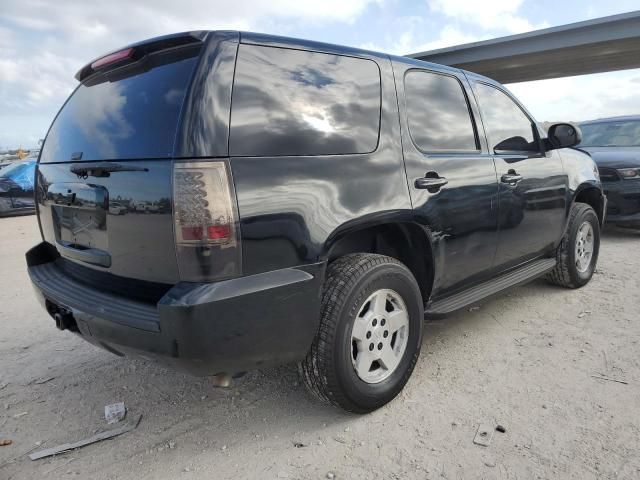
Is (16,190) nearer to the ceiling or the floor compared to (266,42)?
nearer to the floor

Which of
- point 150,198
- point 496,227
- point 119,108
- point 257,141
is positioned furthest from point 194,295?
point 496,227

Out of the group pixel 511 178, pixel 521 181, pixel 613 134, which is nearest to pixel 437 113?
pixel 511 178

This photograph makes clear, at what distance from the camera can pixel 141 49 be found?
2221mm

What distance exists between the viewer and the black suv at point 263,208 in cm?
190

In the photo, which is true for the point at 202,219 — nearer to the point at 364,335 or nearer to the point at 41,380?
the point at 364,335

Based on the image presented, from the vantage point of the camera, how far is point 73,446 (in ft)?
7.59

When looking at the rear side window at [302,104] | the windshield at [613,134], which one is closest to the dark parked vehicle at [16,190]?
the rear side window at [302,104]

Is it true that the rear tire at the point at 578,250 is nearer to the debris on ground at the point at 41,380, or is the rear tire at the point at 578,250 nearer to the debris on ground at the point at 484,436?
the debris on ground at the point at 484,436

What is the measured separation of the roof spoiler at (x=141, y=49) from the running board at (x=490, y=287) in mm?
1913

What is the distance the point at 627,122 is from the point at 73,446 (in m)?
8.52

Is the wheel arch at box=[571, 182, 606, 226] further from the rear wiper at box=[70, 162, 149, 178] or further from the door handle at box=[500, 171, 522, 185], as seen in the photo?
the rear wiper at box=[70, 162, 149, 178]

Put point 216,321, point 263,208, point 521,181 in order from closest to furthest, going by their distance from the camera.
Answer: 1. point 216,321
2. point 263,208
3. point 521,181

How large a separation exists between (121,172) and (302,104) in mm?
857

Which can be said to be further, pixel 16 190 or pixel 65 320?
pixel 16 190
